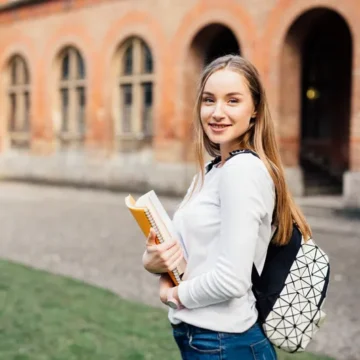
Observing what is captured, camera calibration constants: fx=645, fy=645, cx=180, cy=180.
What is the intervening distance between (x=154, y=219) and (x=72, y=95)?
19267 mm

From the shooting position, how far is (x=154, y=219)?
1897mm

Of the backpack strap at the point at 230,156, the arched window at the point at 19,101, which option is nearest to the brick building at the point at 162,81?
the arched window at the point at 19,101

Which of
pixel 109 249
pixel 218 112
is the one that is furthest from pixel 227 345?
pixel 109 249

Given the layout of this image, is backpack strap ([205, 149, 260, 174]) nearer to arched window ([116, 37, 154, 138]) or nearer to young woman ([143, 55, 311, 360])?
young woman ([143, 55, 311, 360])

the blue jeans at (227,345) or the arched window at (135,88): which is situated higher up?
the arched window at (135,88)

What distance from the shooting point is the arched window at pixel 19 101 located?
2284 cm

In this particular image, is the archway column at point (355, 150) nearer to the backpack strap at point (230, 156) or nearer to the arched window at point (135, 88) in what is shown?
the arched window at point (135, 88)

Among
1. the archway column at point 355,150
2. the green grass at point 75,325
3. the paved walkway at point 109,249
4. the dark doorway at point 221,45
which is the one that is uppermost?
the dark doorway at point 221,45

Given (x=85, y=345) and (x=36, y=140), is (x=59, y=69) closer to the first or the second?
(x=36, y=140)

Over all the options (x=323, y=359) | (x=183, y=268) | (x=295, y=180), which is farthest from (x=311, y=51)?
(x=183, y=268)

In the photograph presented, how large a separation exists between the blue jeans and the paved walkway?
2753 mm

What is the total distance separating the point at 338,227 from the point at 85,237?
429 centimetres

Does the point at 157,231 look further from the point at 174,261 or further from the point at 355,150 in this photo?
the point at 355,150

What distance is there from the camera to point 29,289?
6195 millimetres
